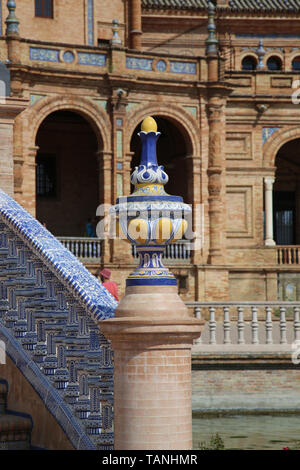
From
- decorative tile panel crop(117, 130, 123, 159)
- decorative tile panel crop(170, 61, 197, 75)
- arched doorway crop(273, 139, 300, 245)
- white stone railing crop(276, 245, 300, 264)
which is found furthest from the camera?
arched doorway crop(273, 139, 300, 245)

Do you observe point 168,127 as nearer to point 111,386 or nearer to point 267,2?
point 267,2

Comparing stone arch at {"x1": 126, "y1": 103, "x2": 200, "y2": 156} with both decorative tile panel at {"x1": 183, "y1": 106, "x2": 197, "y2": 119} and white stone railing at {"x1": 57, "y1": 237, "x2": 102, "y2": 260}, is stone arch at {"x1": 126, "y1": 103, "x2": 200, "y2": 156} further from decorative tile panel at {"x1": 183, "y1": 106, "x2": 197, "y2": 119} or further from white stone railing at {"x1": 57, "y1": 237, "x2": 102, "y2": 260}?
white stone railing at {"x1": 57, "y1": 237, "x2": 102, "y2": 260}

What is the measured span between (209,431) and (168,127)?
1635 cm

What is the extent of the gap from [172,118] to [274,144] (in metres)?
3.57

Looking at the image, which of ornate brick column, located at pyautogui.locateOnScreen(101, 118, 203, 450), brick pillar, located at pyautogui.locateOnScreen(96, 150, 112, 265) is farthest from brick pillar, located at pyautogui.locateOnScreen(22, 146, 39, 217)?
ornate brick column, located at pyautogui.locateOnScreen(101, 118, 203, 450)

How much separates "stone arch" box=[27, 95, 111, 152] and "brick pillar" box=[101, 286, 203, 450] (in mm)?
19519

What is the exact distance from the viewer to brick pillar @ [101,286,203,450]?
271 inches

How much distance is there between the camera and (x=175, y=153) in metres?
30.1

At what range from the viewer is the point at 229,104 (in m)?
29.7

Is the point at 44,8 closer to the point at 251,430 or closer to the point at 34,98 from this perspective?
the point at 34,98

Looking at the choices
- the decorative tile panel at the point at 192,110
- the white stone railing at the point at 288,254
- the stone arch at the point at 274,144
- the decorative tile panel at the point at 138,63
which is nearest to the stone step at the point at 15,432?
the decorative tile panel at the point at 138,63

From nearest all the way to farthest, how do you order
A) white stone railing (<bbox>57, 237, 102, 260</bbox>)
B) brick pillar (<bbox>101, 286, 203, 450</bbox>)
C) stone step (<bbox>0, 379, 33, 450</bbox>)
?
1. brick pillar (<bbox>101, 286, 203, 450</bbox>)
2. stone step (<bbox>0, 379, 33, 450</bbox>)
3. white stone railing (<bbox>57, 237, 102, 260</bbox>)

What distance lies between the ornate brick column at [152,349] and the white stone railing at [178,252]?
20.4 meters
